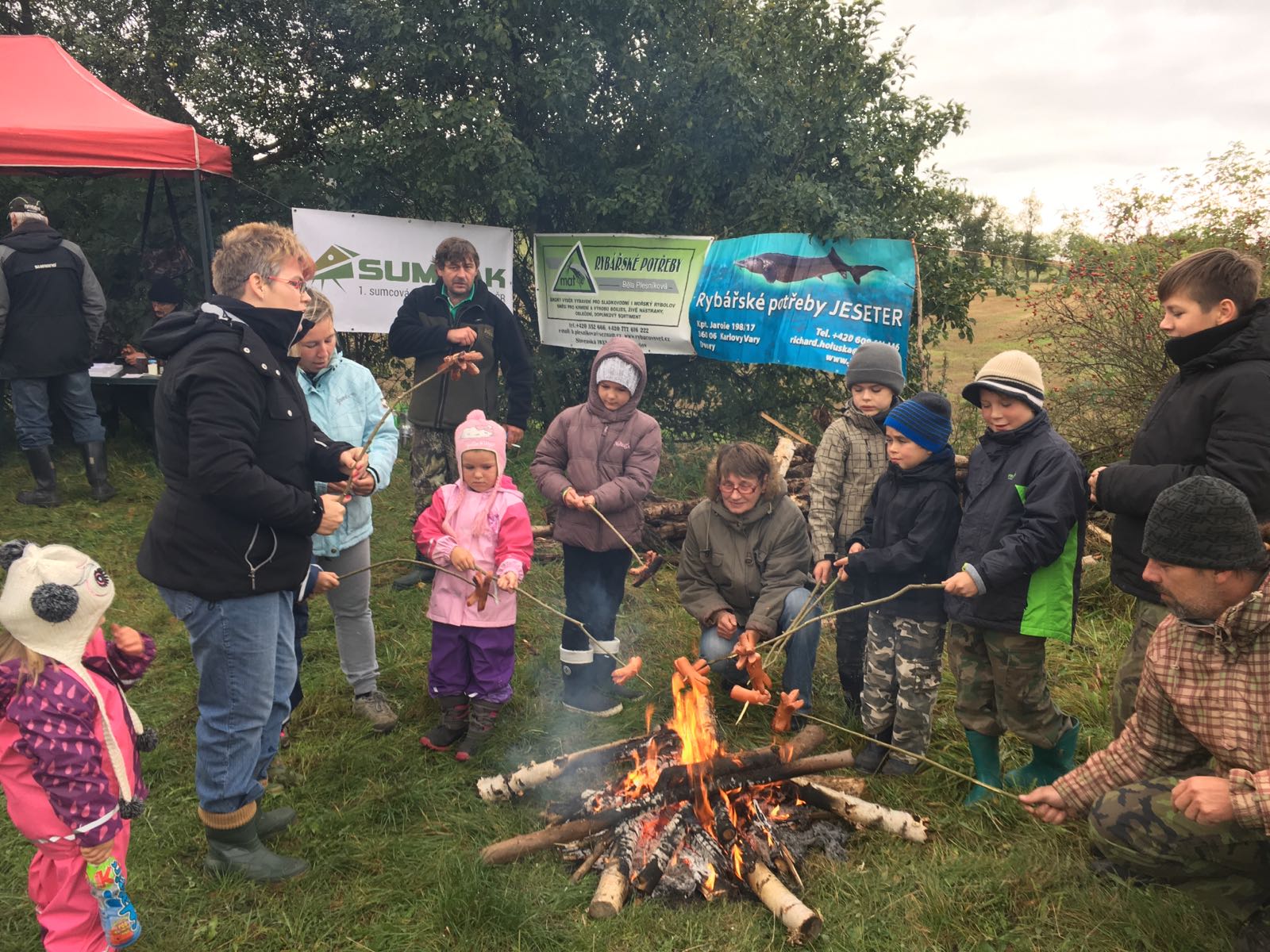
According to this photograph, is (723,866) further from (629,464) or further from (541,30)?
(541,30)

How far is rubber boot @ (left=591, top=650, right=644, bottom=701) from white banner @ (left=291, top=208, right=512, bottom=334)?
4535mm

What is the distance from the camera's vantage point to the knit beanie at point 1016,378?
347cm

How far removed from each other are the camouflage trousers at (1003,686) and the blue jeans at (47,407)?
25.2ft

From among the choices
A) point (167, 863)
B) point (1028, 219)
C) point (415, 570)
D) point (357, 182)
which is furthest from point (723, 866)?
point (1028, 219)

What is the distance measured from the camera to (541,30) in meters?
7.78

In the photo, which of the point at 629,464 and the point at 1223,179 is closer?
the point at 629,464

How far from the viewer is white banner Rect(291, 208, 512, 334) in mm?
7617

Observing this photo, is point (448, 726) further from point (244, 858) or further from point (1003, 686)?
point (1003, 686)

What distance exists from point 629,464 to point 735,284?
371cm

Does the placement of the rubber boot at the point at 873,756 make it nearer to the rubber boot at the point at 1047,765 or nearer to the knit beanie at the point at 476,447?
the rubber boot at the point at 1047,765

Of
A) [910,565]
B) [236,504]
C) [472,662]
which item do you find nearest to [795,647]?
[910,565]

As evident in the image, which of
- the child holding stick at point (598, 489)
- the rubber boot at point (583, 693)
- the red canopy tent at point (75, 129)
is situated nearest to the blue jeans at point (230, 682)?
the child holding stick at point (598, 489)

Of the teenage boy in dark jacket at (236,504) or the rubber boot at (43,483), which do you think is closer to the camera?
the teenage boy in dark jacket at (236,504)

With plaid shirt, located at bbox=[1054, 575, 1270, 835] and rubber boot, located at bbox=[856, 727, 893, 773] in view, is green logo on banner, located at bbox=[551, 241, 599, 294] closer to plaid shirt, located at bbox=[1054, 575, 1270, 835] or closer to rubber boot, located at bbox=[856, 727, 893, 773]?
rubber boot, located at bbox=[856, 727, 893, 773]
